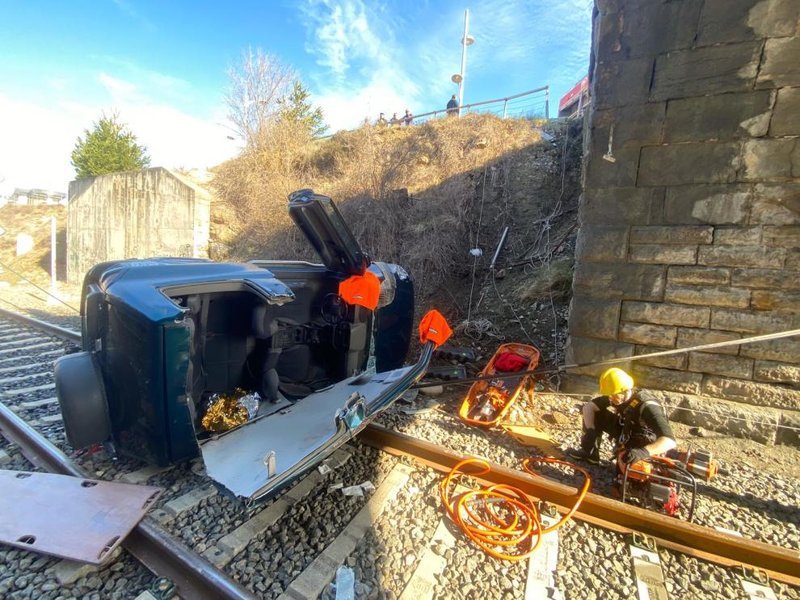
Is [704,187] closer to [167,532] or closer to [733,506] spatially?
[733,506]

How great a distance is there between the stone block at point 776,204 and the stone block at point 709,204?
0.06 metres

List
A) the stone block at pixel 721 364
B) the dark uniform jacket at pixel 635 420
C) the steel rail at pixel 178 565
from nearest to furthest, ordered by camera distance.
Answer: the steel rail at pixel 178 565, the dark uniform jacket at pixel 635 420, the stone block at pixel 721 364

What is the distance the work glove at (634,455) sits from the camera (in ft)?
9.52

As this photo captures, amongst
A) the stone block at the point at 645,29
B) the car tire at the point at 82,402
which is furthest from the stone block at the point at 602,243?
the car tire at the point at 82,402

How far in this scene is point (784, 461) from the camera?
3488 millimetres

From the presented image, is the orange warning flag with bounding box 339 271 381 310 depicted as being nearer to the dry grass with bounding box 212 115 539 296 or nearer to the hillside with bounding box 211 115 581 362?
the hillside with bounding box 211 115 581 362

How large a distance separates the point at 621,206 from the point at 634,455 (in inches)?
96.6

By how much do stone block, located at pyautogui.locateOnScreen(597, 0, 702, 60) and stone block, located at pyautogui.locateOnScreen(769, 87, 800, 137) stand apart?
897 mm

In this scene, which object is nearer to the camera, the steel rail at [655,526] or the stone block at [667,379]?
the steel rail at [655,526]

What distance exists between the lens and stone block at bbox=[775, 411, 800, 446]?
3.62 m

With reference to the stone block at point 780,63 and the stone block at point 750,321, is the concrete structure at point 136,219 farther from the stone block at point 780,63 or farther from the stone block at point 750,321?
the stone block at point 780,63

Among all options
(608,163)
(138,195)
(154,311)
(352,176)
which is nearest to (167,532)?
(154,311)

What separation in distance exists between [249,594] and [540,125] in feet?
44.2

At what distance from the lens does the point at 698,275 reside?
12.6ft
